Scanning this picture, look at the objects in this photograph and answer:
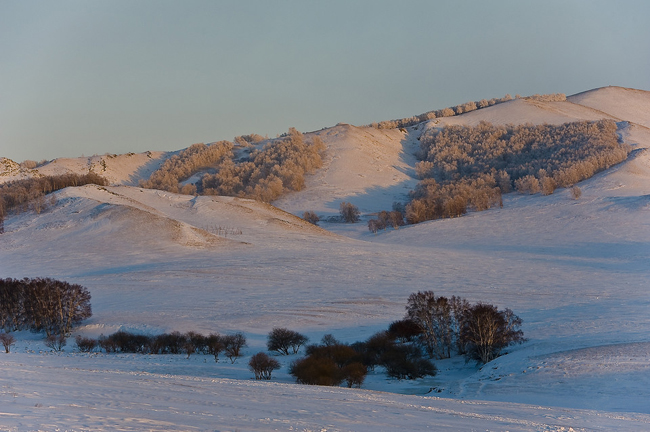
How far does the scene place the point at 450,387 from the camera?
25.4 m

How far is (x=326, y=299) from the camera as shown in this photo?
144 ft

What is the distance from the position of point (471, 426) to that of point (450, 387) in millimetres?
12750

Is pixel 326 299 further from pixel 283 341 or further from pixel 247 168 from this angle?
pixel 247 168

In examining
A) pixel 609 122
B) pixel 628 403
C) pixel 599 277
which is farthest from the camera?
pixel 609 122

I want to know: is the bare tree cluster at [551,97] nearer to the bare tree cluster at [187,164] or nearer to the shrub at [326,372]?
the bare tree cluster at [187,164]

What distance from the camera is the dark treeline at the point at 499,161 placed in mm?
98688

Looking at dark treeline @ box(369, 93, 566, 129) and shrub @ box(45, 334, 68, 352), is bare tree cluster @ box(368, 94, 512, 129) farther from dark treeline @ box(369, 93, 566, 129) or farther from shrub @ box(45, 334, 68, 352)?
shrub @ box(45, 334, 68, 352)

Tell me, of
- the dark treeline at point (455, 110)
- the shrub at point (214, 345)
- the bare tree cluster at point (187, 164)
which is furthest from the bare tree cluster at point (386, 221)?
the dark treeline at point (455, 110)

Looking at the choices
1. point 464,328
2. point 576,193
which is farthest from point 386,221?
point 464,328

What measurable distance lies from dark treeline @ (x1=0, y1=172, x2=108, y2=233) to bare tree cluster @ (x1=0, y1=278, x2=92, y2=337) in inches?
1404

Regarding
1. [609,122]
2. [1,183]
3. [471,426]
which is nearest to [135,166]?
[1,183]

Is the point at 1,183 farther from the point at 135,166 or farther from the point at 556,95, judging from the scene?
the point at 556,95

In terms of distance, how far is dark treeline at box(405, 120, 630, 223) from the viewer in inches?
3885

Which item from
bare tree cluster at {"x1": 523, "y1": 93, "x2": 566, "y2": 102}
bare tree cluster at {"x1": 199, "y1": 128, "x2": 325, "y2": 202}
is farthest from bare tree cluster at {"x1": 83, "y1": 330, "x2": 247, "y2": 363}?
bare tree cluster at {"x1": 523, "y1": 93, "x2": 566, "y2": 102}
